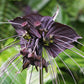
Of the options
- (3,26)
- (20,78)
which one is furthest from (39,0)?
(20,78)

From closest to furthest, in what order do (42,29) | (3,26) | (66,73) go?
(42,29) → (66,73) → (3,26)

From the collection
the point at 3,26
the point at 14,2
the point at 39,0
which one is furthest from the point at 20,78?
the point at 39,0

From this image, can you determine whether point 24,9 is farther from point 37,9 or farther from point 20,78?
point 20,78

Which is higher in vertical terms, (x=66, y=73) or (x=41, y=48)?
(x=41, y=48)

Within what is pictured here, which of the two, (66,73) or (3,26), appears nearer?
(66,73)

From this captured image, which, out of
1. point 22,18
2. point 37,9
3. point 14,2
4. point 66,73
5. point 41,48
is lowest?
point 66,73

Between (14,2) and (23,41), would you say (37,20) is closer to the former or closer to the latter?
(23,41)

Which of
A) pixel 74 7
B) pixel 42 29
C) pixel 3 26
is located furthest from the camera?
pixel 74 7
